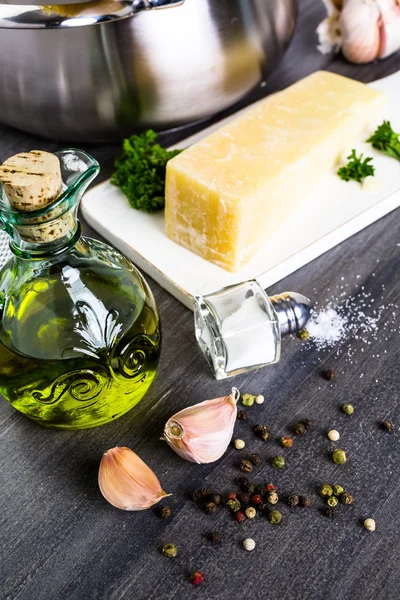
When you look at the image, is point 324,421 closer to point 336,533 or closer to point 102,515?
point 336,533

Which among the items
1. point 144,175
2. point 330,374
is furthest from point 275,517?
point 144,175

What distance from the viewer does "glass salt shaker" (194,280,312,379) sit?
893 millimetres

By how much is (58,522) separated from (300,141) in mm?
695

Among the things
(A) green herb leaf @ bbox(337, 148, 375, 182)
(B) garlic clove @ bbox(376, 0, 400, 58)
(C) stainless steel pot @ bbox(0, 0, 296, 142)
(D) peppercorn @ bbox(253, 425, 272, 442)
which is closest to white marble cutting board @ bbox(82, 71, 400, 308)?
(A) green herb leaf @ bbox(337, 148, 375, 182)

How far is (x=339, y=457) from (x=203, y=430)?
0.58 ft

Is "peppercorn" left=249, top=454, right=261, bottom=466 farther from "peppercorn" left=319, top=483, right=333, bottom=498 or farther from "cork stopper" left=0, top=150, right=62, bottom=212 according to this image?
"cork stopper" left=0, top=150, right=62, bottom=212

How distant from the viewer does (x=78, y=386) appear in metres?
0.75

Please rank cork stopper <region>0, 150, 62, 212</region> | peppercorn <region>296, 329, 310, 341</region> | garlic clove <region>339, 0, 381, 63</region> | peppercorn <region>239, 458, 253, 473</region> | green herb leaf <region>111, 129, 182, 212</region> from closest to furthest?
cork stopper <region>0, 150, 62, 212</region> < peppercorn <region>239, 458, 253, 473</region> < peppercorn <region>296, 329, 310, 341</region> < green herb leaf <region>111, 129, 182, 212</region> < garlic clove <region>339, 0, 381, 63</region>

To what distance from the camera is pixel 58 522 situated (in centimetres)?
78

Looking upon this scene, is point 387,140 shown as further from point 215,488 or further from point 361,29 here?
point 215,488

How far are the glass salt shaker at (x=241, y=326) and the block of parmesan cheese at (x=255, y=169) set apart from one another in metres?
0.12

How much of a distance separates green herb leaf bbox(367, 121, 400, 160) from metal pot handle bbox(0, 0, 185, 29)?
0.52 m

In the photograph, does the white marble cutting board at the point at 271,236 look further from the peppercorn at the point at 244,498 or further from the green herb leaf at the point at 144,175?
the peppercorn at the point at 244,498

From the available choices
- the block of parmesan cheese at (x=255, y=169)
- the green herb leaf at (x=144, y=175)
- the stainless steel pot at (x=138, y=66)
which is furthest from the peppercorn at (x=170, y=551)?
the stainless steel pot at (x=138, y=66)
